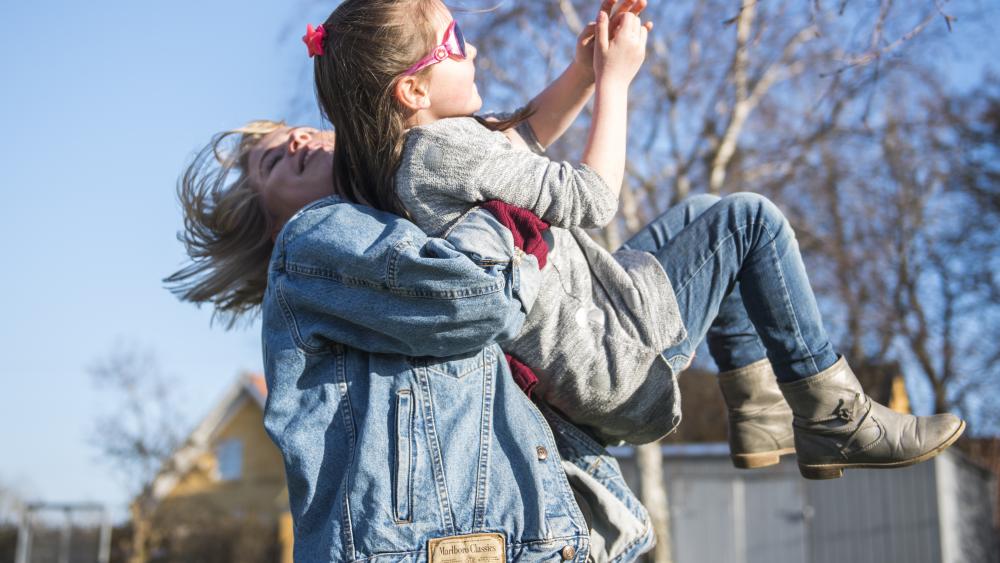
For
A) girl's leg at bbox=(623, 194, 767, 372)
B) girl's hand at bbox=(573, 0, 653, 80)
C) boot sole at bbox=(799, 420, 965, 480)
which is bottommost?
boot sole at bbox=(799, 420, 965, 480)

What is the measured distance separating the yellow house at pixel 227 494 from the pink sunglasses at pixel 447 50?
56.7 feet

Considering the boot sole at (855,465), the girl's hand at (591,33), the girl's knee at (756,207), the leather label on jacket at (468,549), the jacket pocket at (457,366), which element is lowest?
the leather label on jacket at (468,549)

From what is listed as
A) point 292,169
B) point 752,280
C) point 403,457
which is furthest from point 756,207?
point 292,169

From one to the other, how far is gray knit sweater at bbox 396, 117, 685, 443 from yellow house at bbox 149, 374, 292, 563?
17.2 m

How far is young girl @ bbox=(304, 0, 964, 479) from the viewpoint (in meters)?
2.26

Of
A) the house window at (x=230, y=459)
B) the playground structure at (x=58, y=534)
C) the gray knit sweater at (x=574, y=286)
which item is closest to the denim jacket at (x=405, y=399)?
the gray knit sweater at (x=574, y=286)

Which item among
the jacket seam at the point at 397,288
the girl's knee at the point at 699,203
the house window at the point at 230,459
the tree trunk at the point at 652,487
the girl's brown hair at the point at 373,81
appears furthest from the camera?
the house window at the point at 230,459

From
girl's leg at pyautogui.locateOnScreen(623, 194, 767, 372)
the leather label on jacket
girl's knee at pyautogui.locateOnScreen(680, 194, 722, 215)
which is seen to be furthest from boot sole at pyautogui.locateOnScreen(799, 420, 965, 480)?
the leather label on jacket

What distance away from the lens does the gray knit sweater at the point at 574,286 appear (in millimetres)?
2236

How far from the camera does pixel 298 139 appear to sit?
10.1 ft

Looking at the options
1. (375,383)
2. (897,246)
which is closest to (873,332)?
(897,246)

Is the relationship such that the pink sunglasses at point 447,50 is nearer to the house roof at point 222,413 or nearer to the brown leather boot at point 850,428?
the brown leather boot at point 850,428

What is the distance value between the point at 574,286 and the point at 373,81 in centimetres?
68

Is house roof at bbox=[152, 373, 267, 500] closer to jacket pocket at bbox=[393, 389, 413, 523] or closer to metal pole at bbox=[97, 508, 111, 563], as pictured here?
metal pole at bbox=[97, 508, 111, 563]
